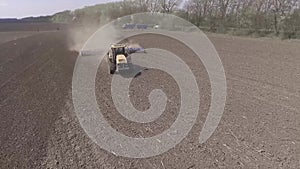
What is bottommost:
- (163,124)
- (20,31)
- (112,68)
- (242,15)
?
(20,31)

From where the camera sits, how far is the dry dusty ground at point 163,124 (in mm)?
5715

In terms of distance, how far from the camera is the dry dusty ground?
5.71 meters

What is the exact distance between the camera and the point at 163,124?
7.34 m

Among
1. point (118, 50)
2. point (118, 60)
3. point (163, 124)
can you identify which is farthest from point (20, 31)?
point (163, 124)

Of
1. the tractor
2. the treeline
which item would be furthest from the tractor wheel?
the treeline

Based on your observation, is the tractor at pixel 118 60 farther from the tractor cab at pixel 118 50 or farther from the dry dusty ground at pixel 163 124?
the dry dusty ground at pixel 163 124

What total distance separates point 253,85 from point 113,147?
21.1 feet

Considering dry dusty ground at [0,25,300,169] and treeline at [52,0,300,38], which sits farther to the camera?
treeline at [52,0,300,38]

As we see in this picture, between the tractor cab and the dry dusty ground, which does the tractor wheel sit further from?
the tractor cab

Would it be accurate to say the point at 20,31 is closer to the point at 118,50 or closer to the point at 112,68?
the point at 118,50

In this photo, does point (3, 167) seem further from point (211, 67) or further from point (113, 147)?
point (211, 67)

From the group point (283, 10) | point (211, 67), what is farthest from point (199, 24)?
point (211, 67)

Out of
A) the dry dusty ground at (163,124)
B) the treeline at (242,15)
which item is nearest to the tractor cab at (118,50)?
the dry dusty ground at (163,124)

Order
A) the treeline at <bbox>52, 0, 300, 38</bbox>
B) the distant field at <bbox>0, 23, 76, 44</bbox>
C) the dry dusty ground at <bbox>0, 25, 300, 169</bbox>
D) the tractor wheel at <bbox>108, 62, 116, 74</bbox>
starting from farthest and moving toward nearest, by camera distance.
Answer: the distant field at <bbox>0, 23, 76, 44</bbox>
the treeline at <bbox>52, 0, 300, 38</bbox>
the tractor wheel at <bbox>108, 62, 116, 74</bbox>
the dry dusty ground at <bbox>0, 25, 300, 169</bbox>
